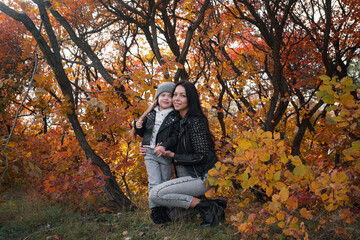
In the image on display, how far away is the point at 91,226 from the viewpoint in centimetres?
306

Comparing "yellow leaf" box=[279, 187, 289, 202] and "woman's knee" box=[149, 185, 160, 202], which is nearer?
"yellow leaf" box=[279, 187, 289, 202]

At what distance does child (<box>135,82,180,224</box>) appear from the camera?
312cm

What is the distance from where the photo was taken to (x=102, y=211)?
3490 millimetres

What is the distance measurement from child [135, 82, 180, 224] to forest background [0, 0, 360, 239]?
0.25 metres

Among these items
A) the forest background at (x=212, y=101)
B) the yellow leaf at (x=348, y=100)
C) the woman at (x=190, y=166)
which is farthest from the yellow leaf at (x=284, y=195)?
the woman at (x=190, y=166)

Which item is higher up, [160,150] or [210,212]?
[160,150]

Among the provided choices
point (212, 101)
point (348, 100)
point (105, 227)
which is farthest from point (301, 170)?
point (212, 101)

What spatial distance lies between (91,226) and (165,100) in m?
1.50

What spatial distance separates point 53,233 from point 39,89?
139 centimetres

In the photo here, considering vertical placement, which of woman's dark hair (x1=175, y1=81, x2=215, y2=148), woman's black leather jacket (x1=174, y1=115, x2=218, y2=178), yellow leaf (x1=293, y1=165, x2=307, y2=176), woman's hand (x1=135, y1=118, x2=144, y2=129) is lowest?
yellow leaf (x1=293, y1=165, x2=307, y2=176)

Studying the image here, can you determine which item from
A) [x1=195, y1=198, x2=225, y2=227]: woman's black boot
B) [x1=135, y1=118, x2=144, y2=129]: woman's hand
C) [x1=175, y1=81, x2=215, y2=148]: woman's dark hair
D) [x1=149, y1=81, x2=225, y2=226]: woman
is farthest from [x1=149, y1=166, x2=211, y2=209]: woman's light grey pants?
[x1=135, y1=118, x2=144, y2=129]: woman's hand

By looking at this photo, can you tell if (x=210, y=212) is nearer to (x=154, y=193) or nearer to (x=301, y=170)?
(x=154, y=193)

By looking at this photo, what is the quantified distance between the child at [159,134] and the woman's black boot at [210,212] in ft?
1.28

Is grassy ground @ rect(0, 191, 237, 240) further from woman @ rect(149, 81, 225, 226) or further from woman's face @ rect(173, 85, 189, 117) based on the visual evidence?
woman's face @ rect(173, 85, 189, 117)
